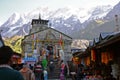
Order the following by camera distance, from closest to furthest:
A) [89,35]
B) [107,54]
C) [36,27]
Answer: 1. [107,54]
2. [36,27]
3. [89,35]

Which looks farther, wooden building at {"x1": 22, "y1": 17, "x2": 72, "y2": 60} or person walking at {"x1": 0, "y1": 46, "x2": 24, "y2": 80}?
wooden building at {"x1": 22, "y1": 17, "x2": 72, "y2": 60}

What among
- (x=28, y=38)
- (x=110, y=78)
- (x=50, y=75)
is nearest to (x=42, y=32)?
(x=28, y=38)

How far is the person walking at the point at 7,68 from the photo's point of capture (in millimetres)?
4105

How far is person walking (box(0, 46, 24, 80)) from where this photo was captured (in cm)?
411

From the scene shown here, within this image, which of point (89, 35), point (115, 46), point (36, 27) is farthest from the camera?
point (89, 35)

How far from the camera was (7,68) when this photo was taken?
4191mm

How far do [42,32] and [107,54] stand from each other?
154 feet

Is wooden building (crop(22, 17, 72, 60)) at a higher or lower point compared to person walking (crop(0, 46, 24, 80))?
higher

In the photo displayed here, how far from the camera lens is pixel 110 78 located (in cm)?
1730

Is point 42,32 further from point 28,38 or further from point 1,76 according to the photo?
point 1,76

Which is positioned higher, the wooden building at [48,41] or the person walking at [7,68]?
the wooden building at [48,41]

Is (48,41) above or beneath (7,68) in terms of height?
above

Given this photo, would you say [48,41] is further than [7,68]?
Yes

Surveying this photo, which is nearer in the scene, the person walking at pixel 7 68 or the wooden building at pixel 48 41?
the person walking at pixel 7 68
